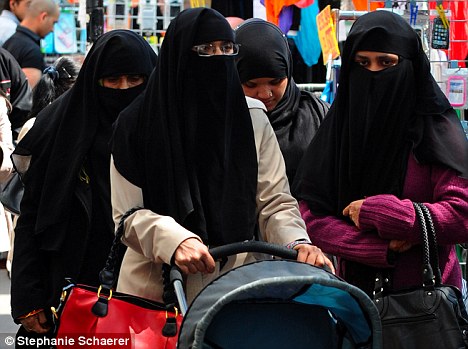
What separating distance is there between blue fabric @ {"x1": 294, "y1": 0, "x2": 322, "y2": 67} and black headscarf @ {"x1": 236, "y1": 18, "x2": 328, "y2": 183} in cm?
397

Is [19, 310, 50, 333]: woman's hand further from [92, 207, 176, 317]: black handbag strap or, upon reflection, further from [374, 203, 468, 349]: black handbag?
[374, 203, 468, 349]: black handbag

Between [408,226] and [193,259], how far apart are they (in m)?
0.93

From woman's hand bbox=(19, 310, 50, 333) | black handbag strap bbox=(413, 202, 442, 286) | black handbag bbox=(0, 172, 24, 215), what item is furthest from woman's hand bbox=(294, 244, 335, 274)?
black handbag bbox=(0, 172, 24, 215)

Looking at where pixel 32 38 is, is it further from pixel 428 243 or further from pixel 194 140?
pixel 428 243

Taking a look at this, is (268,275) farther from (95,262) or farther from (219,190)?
(95,262)

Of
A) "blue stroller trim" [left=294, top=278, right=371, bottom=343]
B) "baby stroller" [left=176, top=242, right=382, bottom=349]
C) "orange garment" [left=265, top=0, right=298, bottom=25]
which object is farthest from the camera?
"orange garment" [left=265, top=0, right=298, bottom=25]

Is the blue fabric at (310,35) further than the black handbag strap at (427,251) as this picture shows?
Yes

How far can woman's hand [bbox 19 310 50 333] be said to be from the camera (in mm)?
4008

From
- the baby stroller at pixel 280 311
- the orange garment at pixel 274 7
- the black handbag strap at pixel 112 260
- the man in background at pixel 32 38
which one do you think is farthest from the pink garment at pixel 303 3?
the baby stroller at pixel 280 311

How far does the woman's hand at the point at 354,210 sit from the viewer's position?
3.78m

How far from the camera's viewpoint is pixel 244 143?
140 inches

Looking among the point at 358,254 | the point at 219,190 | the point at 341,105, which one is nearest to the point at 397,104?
the point at 341,105

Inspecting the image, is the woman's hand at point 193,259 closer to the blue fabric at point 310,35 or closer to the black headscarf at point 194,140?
the black headscarf at point 194,140

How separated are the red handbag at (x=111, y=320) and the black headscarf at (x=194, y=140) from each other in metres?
0.34
